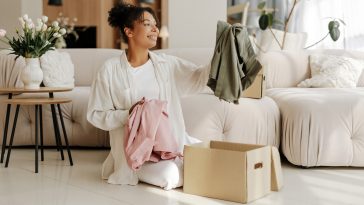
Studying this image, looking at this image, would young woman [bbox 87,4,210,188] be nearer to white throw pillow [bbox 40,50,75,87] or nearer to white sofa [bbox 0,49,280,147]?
white sofa [bbox 0,49,280,147]

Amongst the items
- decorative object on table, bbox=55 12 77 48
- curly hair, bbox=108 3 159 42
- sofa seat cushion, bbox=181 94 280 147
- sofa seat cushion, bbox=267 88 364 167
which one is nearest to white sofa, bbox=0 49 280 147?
sofa seat cushion, bbox=181 94 280 147

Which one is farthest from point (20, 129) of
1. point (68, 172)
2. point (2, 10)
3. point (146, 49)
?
point (2, 10)

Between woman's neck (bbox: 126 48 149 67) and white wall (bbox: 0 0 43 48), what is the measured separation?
4.20m

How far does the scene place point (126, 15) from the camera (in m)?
2.96

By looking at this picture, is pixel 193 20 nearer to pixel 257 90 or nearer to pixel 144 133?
pixel 257 90

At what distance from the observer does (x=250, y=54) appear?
8.75 feet

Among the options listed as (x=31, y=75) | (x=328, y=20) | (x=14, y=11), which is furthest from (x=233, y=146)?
(x=14, y=11)

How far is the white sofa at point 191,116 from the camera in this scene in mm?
3367

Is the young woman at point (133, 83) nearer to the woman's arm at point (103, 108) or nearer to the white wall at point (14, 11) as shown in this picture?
the woman's arm at point (103, 108)

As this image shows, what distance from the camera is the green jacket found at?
259 centimetres

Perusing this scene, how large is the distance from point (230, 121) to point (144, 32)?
Result: 2.80ft

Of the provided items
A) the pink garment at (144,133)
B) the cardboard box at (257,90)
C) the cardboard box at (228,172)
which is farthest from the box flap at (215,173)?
the cardboard box at (257,90)

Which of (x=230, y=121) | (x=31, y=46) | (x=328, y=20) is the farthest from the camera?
(x=328, y=20)

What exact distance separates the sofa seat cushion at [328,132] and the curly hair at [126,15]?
1104 mm
